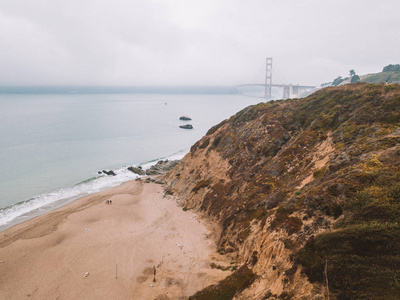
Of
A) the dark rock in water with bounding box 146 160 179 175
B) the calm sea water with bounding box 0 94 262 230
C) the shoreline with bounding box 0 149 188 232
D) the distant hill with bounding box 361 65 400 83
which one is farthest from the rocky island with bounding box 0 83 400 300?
the distant hill with bounding box 361 65 400 83

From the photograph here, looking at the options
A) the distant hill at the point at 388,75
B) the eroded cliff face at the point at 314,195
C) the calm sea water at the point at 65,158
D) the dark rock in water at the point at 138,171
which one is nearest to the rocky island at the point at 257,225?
the eroded cliff face at the point at 314,195

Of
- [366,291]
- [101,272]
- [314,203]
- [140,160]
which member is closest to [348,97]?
[314,203]

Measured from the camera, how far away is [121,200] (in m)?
33.8

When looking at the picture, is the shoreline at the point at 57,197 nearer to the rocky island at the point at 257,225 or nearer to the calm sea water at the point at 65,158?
the calm sea water at the point at 65,158

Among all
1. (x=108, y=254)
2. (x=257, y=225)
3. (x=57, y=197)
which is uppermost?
(x=257, y=225)

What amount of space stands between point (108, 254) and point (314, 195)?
63.3 ft

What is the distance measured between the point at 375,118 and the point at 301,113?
437 inches

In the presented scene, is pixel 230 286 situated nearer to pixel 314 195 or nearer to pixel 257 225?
pixel 257 225

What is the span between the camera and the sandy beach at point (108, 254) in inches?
672

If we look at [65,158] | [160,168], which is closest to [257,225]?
[160,168]

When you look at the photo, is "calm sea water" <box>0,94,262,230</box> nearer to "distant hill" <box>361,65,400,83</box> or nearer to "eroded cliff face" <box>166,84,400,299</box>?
"eroded cliff face" <box>166,84,400,299</box>

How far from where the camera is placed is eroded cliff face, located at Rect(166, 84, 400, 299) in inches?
400

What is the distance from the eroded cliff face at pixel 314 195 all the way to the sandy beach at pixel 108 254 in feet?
11.4

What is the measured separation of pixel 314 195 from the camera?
14.4 m
